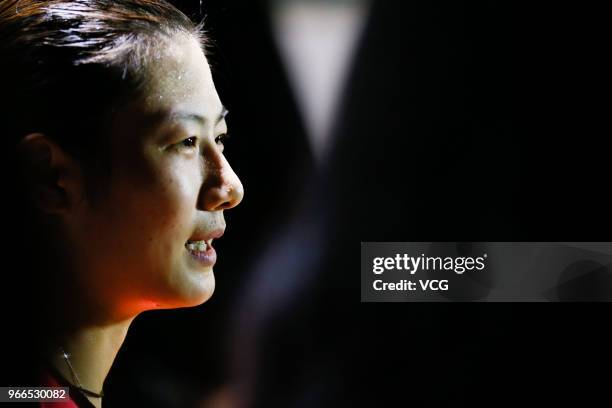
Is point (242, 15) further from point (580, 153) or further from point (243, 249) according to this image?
point (580, 153)

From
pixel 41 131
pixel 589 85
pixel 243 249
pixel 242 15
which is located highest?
pixel 242 15

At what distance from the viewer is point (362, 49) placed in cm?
146

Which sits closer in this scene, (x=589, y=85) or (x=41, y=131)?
(x=41, y=131)

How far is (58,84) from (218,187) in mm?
271

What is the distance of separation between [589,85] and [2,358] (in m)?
1.17

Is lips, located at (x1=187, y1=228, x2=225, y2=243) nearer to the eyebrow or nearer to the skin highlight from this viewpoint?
the skin highlight

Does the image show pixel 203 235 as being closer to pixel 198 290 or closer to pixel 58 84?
pixel 198 290

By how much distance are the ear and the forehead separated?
14 cm

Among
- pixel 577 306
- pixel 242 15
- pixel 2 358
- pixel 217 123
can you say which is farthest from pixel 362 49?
pixel 2 358

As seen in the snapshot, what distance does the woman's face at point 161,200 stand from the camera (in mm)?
1086

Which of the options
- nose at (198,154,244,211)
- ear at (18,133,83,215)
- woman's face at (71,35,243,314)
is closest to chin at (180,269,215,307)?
woman's face at (71,35,243,314)

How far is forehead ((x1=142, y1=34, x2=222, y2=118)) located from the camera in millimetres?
1093

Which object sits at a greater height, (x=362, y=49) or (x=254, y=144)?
(x=362, y=49)

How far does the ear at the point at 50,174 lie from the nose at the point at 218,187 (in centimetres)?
18
